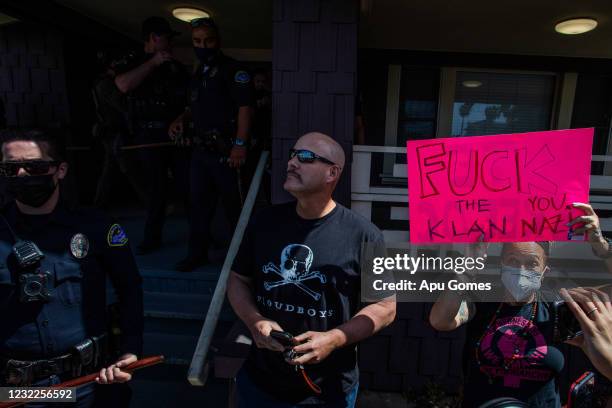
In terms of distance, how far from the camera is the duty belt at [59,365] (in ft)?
4.46

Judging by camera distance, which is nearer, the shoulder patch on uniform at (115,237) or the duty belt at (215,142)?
the shoulder patch on uniform at (115,237)

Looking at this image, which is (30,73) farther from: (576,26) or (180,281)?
(576,26)

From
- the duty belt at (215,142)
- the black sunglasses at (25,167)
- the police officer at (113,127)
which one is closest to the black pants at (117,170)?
the police officer at (113,127)

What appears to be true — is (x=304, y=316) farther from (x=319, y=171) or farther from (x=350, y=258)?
(x=319, y=171)

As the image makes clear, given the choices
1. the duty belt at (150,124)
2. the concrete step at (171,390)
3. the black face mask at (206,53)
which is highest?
the black face mask at (206,53)

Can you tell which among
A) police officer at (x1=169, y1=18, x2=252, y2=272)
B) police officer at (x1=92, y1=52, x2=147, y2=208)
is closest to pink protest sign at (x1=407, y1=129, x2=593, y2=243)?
police officer at (x1=169, y1=18, x2=252, y2=272)

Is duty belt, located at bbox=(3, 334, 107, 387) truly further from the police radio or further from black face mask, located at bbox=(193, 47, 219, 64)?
black face mask, located at bbox=(193, 47, 219, 64)

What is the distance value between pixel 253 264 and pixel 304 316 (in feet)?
1.03

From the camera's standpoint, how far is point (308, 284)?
1.43 metres

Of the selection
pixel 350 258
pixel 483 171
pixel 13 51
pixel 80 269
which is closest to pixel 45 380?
pixel 80 269

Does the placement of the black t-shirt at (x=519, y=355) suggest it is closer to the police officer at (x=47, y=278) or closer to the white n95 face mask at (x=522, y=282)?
the white n95 face mask at (x=522, y=282)

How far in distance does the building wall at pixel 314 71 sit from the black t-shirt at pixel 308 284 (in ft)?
3.77

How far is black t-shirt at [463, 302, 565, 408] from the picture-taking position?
1393 mm

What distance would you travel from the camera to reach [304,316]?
145cm
